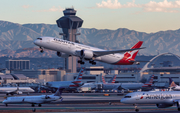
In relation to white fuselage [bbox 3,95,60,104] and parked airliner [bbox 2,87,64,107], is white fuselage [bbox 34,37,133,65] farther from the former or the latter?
white fuselage [bbox 3,95,60,104]

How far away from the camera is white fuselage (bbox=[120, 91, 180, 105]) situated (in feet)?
294

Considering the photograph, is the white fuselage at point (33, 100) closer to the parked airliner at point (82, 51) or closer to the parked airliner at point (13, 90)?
the parked airliner at point (82, 51)

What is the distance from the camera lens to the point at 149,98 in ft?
297

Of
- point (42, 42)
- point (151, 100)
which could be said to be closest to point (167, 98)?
point (151, 100)

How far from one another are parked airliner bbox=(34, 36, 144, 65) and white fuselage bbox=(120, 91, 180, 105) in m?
15.1

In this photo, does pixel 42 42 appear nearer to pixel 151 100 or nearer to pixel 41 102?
pixel 41 102

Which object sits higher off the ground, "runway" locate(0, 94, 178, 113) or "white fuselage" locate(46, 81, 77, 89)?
"white fuselage" locate(46, 81, 77, 89)

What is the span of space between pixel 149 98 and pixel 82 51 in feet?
75.2

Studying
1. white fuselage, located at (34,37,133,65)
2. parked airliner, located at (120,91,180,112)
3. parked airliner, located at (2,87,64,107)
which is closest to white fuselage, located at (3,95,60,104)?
parked airliner, located at (2,87,64,107)

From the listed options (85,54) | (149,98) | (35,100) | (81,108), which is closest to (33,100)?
(35,100)

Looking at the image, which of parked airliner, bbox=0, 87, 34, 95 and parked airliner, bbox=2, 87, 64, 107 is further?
parked airliner, bbox=0, 87, 34, 95

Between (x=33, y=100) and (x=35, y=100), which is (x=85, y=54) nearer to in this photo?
(x=35, y=100)

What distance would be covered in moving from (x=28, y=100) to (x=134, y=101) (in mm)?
34827

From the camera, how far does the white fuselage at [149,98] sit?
294 ft
